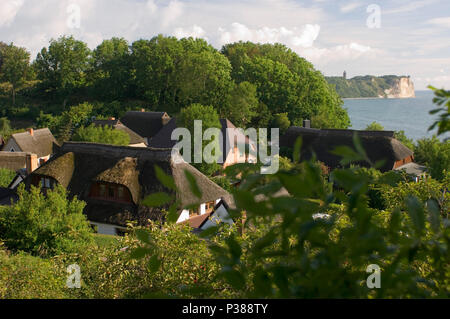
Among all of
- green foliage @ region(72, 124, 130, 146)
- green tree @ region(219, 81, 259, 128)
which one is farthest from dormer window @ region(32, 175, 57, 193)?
green tree @ region(219, 81, 259, 128)

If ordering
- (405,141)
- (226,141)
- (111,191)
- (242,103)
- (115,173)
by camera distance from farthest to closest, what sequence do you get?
(242,103) < (405,141) < (226,141) < (115,173) < (111,191)

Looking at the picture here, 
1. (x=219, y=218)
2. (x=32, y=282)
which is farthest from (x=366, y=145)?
(x=32, y=282)

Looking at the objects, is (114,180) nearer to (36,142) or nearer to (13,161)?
(13,161)

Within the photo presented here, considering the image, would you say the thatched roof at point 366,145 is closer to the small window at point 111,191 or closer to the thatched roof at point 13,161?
the small window at point 111,191

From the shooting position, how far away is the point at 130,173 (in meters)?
26.2

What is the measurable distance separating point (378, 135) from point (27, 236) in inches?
1321

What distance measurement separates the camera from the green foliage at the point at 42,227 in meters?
18.0

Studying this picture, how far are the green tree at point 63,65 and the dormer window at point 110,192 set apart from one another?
5459 centimetres

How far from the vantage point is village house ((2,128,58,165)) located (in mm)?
47031

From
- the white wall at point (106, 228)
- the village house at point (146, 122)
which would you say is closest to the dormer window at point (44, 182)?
the white wall at point (106, 228)

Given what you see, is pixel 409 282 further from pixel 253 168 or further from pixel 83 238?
pixel 83 238

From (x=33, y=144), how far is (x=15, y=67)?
121 ft

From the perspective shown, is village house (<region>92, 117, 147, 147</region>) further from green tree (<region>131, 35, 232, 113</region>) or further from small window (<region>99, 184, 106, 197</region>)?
small window (<region>99, 184, 106, 197</region>)

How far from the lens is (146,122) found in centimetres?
5594
